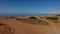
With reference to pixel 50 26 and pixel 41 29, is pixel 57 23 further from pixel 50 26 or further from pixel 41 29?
pixel 41 29

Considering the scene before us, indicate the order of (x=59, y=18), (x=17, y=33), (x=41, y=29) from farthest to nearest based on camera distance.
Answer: (x=59, y=18)
(x=41, y=29)
(x=17, y=33)

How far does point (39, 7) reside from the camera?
2.15 meters

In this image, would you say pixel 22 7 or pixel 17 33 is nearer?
pixel 17 33

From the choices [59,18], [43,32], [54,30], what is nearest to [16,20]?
[43,32]

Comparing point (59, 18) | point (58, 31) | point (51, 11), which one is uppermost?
point (51, 11)

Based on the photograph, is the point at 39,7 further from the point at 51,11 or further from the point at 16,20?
the point at 16,20

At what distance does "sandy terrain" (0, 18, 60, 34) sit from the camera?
193 centimetres

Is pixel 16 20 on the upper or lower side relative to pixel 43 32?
upper

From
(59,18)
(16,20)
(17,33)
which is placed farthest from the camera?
(59,18)

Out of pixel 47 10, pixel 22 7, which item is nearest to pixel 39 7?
pixel 47 10

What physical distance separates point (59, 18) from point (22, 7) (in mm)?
→ 920

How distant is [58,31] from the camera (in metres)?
2.10

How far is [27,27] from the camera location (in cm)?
209

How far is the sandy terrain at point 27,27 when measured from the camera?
1.93 metres
